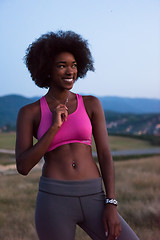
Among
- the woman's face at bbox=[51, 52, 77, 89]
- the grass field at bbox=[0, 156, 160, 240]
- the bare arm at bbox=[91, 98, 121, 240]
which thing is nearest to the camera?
the bare arm at bbox=[91, 98, 121, 240]

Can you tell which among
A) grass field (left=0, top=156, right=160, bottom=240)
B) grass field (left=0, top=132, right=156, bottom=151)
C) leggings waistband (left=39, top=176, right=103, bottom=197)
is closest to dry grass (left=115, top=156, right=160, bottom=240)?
grass field (left=0, top=156, right=160, bottom=240)

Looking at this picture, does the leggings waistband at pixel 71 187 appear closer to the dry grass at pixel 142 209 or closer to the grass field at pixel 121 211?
the grass field at pixel 121 211

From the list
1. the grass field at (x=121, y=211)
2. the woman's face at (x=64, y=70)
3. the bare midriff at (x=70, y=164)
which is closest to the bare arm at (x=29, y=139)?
the bare midriff at (x=70, y=164)

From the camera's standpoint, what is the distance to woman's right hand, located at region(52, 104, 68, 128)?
2350mm

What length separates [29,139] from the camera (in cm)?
246

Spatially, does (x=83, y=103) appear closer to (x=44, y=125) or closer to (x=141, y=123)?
(x=44, y=125)

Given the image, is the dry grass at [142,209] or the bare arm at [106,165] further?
the dry grass at [142,209]

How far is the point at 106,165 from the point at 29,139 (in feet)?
1.85

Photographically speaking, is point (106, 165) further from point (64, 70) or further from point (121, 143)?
point (121, 143)

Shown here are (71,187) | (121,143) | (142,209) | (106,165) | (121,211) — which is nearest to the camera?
(71,187)

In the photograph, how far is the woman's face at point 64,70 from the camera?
256 centimetres

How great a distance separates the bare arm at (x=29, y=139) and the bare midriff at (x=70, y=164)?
11 cm

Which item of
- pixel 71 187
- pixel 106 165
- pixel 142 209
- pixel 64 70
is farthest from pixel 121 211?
pixel 64 70

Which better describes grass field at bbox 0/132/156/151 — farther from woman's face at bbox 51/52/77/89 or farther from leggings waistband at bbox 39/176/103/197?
leggings waistband at bbox 39/176/103/197
